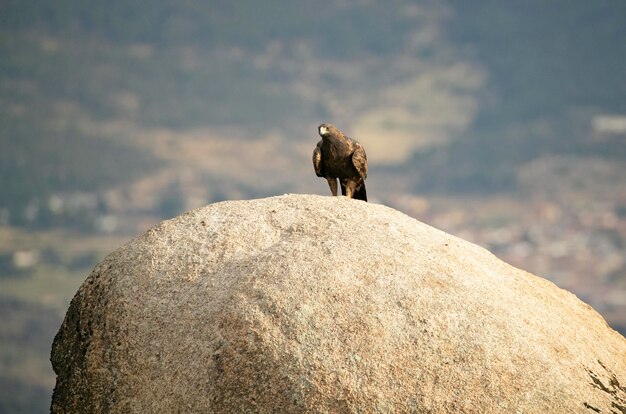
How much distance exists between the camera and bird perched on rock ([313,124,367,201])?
12.4 m

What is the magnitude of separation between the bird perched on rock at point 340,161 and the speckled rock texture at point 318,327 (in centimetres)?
141

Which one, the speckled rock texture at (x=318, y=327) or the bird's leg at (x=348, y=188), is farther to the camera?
the bird's leg at (x=348, y=188)

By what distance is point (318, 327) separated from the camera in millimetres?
8969

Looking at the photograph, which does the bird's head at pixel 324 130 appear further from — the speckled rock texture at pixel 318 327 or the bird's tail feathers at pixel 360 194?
the speckled rock texture at pixel 318 327

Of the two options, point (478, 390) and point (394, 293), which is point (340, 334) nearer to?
point (394, 293)

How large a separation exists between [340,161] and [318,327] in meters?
4.01

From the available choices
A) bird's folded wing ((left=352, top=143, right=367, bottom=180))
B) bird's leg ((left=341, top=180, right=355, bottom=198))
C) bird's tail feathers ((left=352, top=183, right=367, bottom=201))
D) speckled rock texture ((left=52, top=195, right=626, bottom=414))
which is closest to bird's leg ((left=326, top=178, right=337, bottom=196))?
bird's leg ((left=341, top=180, right=355, bottom=198))

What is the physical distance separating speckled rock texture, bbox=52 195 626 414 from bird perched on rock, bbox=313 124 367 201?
4.64 ft

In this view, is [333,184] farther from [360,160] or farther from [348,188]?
[360,160]

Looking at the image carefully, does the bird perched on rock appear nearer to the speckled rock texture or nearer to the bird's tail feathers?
the bird's tail feathers

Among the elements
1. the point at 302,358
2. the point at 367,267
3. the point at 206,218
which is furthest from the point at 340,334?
the point at 206,218

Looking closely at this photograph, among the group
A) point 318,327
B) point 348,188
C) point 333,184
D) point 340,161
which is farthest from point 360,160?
point 318,327

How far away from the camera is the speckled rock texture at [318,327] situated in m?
8.73

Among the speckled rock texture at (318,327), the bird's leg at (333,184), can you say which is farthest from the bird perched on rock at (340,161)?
the speckled rock texture at (318,327)
